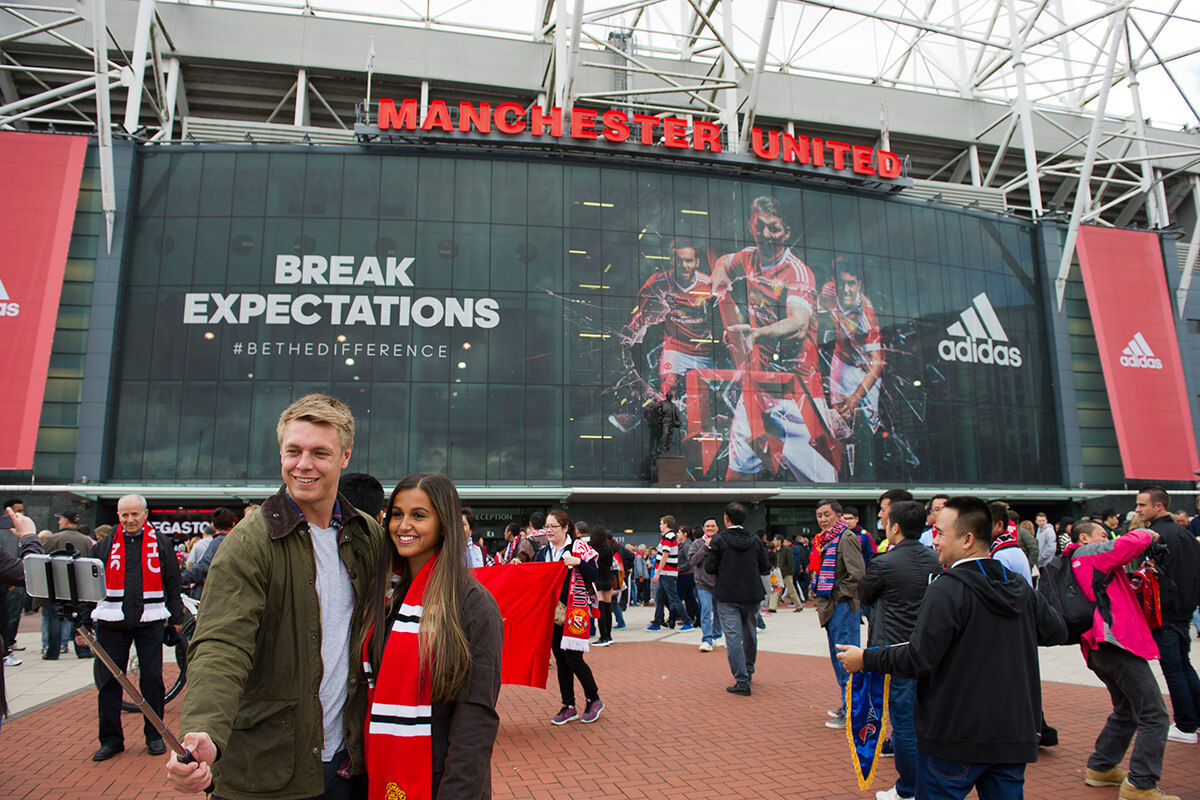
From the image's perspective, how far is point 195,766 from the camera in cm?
200

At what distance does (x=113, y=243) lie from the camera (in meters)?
26.0

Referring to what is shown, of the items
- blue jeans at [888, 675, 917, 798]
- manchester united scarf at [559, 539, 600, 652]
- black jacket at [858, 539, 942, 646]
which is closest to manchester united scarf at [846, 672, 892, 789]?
blue jeans at [888, 675, 917, 798]

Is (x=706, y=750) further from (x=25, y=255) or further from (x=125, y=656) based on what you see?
(x=25, y=255)

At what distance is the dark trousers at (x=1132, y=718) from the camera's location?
203 inches

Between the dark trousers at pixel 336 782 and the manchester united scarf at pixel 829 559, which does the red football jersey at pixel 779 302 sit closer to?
the manchester united scarf at pixel 829 559

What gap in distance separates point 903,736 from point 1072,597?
1.69 metres

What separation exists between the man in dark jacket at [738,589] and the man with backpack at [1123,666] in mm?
3725

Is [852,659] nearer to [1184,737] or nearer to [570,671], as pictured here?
[570,671]

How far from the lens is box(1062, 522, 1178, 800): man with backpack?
5172 millimetres

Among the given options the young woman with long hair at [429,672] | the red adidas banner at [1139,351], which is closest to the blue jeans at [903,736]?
the young woman with long hair at [429,672]

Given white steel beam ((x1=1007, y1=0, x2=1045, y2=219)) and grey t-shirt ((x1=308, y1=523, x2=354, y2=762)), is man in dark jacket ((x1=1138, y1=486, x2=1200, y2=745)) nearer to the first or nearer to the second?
grey t-shirt ((x1=308, y1=523, x2=354, y2=762))

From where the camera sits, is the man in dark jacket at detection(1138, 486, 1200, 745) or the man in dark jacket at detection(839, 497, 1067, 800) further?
the man in dark jacket at detection(1138, 486, 1200, 745)

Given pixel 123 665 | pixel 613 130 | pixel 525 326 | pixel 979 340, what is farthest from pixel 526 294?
pixel 123 665

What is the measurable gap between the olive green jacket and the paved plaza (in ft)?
9.20
